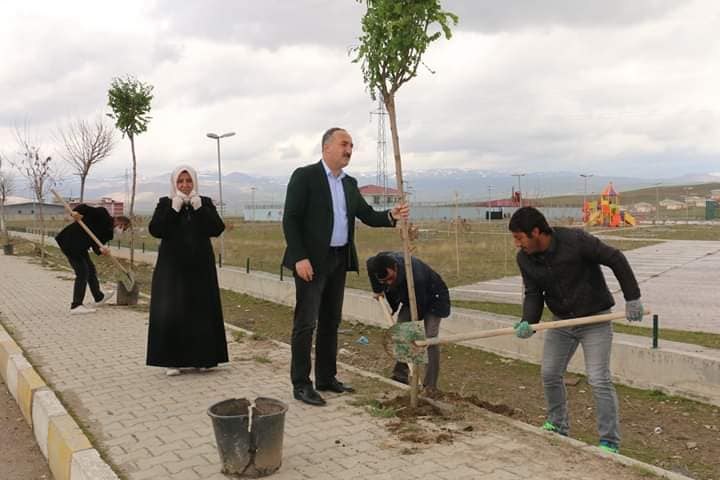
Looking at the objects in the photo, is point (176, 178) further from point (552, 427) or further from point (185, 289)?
point (552, 427)

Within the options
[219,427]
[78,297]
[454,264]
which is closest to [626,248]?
[454,264]

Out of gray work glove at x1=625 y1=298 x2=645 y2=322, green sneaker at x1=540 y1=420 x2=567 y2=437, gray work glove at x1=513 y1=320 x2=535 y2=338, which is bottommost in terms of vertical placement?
green sneaker at x1=540 y1=420 x2=567 y2=437

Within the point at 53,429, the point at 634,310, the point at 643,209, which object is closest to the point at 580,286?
the point at 634,310

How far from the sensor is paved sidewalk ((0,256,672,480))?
12.0 feet

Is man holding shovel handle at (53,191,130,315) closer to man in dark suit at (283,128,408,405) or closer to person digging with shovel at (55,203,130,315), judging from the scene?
person digging with shovel at (55,203,130,315)

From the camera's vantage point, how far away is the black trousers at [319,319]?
480 cm

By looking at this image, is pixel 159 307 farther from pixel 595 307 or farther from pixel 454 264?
pixel 454 264

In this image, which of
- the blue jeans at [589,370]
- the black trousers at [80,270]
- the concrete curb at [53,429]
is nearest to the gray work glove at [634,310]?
the blue jeans at [589,370]

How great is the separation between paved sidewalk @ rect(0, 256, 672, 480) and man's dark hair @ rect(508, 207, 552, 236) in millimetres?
1279

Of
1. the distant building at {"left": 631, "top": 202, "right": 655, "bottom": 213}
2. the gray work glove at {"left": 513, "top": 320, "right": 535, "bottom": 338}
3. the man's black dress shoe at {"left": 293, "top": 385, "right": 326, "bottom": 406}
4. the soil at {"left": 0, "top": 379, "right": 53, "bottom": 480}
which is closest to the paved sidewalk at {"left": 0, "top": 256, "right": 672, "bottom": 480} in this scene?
the man's black dress shoe at {"left": 293, "top": 385, "right": 326, "bottom": 406}

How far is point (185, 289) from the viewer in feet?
19.1

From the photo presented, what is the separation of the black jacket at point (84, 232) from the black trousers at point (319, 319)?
538 centimetres

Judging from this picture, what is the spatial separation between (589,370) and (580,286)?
0.53m

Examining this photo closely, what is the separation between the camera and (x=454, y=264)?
17.4m
